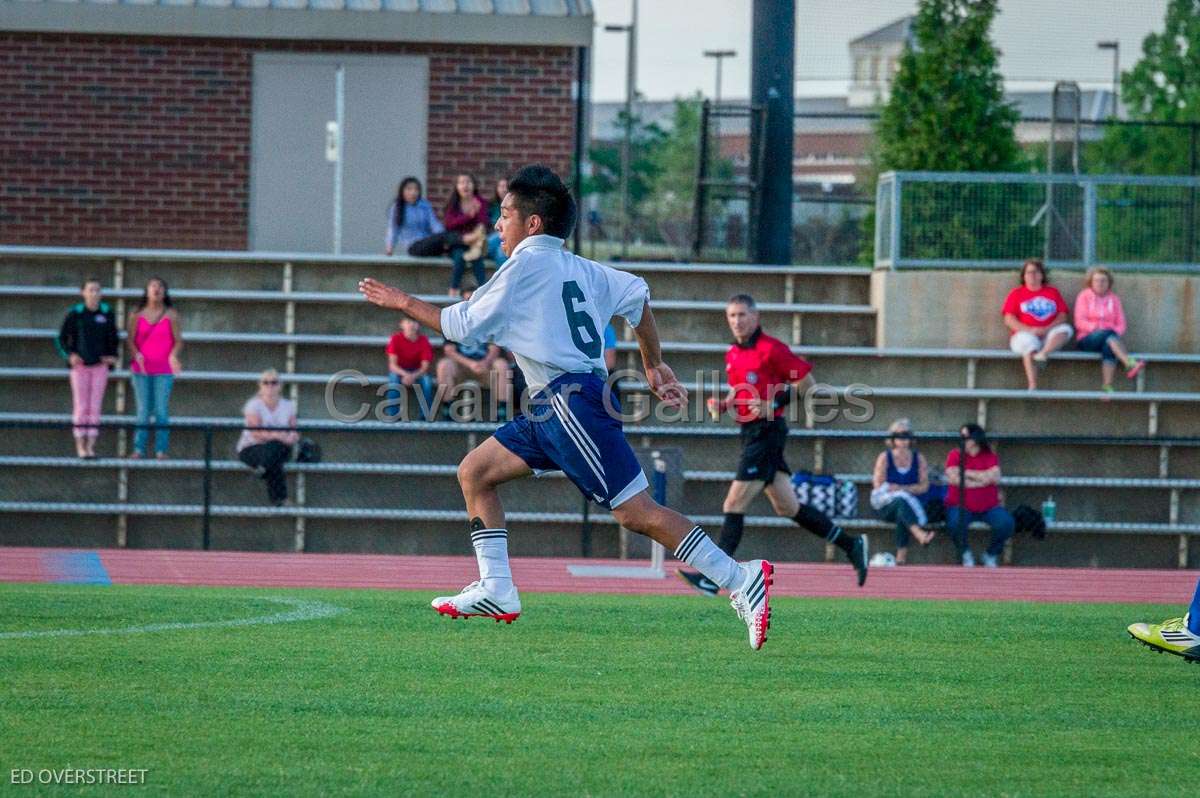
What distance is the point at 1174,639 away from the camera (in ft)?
24.7

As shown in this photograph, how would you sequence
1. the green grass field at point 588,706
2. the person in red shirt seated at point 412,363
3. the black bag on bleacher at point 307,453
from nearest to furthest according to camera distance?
the green grass field at point 588,706 → the black bag on bleacher at point 307,453 → the person in red shirt seated at point 412,363

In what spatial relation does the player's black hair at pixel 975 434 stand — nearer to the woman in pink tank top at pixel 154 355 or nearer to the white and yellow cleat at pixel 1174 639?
the white and yellow cleat at pixel 1174 639

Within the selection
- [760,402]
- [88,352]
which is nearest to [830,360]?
[760,402]

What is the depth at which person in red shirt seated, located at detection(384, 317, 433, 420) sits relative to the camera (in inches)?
661

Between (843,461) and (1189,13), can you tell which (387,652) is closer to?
(843,461)

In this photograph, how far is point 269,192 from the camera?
20.8 metres

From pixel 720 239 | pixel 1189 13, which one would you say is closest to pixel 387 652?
pixel 720 239

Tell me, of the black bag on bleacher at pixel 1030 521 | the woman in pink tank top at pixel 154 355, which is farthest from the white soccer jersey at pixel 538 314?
the woman in pink tank top at pixel 154 355

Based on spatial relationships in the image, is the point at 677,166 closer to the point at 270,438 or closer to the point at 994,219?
the point at 994,219

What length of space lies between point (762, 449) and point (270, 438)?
243 inches

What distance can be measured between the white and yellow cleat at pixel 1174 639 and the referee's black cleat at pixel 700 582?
321 cm

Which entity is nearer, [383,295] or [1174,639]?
[383,295]

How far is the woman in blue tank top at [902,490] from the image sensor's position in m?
15.7

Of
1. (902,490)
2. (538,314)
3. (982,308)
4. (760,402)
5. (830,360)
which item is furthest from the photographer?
(982,308)
